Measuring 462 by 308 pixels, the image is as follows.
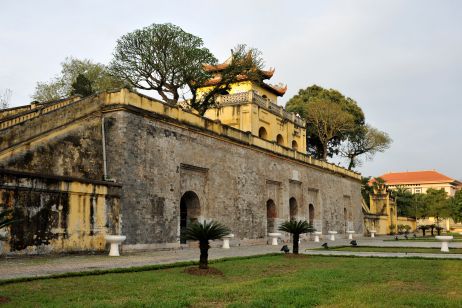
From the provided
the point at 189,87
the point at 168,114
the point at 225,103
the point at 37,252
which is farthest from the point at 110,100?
the point at 225,103

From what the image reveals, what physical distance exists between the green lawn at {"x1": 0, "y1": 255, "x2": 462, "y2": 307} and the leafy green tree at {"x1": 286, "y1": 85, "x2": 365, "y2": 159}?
37.1m

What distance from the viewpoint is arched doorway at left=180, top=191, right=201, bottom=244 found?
20.1 metres

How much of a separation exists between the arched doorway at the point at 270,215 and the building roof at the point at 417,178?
61.3 meters

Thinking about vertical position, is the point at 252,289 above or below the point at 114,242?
below

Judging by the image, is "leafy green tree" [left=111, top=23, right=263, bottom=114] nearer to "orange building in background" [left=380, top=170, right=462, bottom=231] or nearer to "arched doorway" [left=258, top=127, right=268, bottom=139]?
"arched doorway" [left=258, top=127, right=268, bottom=139]

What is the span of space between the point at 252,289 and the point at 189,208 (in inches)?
519

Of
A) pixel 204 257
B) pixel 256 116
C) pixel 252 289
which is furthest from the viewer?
pixel 256 116

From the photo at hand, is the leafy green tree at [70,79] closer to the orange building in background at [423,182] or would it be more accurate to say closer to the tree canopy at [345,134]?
the tree canopy at [345,134]

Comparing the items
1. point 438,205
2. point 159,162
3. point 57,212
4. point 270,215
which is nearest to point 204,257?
point 57,212

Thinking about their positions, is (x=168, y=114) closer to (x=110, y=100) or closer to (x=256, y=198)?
(x=110, y=100)

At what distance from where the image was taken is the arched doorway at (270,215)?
2664cm

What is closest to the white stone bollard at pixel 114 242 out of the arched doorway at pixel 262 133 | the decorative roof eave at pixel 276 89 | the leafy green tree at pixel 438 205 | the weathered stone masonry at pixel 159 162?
the weathered stone masonry at pixel 159 162

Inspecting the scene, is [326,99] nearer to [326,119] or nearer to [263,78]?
[326,119]

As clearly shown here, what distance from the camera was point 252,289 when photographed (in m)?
7.32
